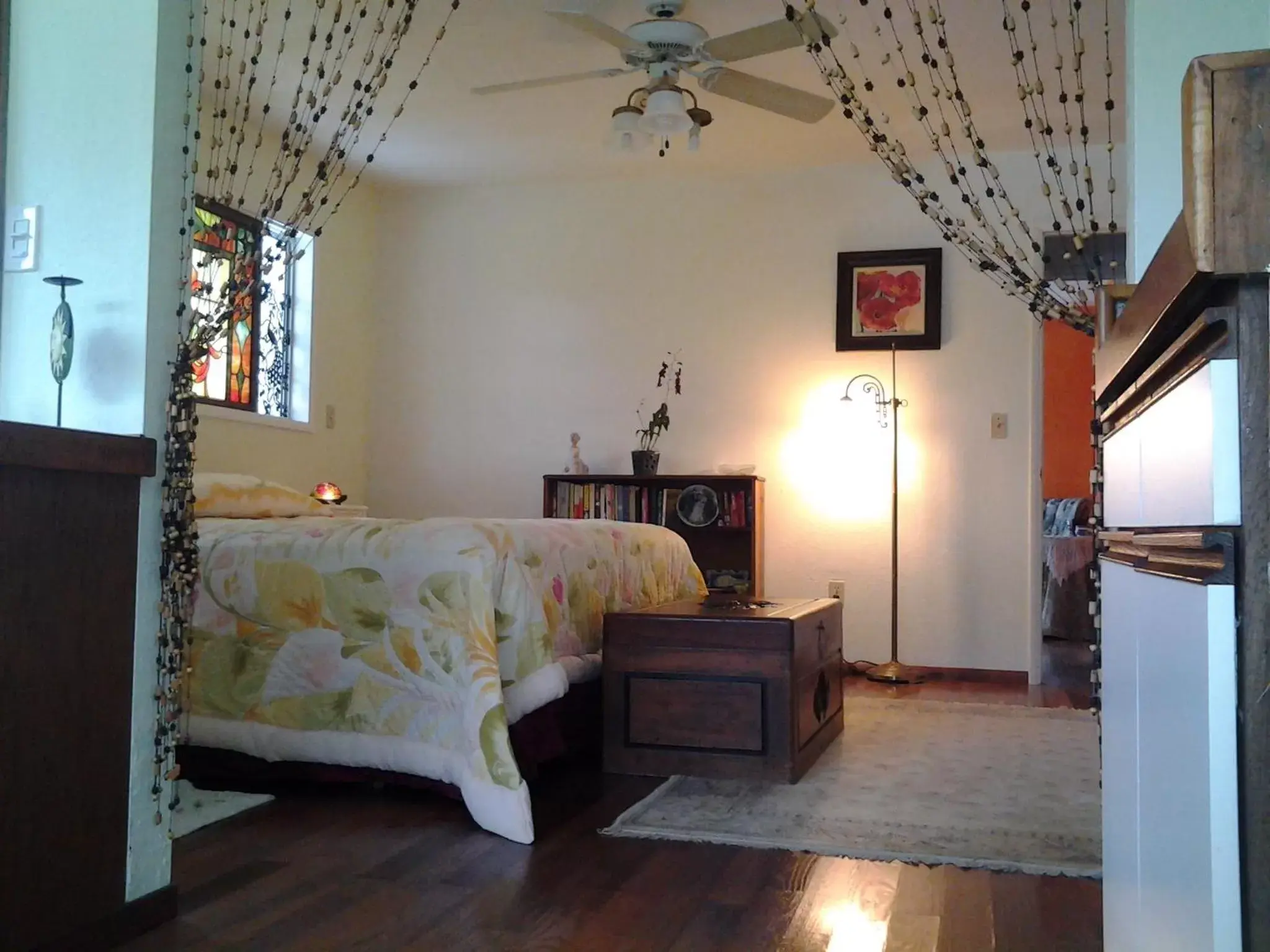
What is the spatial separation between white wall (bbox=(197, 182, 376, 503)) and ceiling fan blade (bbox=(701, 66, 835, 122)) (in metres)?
2.54

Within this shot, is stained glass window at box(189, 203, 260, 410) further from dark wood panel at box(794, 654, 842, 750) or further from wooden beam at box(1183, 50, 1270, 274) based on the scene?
wooden beam at box(1183, 50, 1270, 274)

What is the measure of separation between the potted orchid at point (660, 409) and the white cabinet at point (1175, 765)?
4.39 m

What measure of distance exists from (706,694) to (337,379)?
3578 millimetres

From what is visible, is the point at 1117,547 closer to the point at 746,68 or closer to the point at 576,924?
the point at 576,924

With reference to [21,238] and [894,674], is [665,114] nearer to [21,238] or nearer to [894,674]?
[21,238]

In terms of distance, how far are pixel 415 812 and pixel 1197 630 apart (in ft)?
7.33

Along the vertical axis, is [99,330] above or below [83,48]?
below

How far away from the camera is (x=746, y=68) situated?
14.0 feet

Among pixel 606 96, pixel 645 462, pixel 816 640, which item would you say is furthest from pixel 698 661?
pixel 606 96

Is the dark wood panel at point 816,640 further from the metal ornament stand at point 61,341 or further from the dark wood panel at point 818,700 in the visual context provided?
the metal ornament stand at point 61,341

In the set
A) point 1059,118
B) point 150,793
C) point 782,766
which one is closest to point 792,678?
point 782,766

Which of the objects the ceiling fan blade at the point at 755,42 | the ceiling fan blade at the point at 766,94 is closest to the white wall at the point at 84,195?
the ceiling fan blade at the point at 755,42

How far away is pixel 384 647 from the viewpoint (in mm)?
2598

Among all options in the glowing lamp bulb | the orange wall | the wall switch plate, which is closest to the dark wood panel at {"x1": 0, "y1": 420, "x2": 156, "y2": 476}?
the wall switch plate
